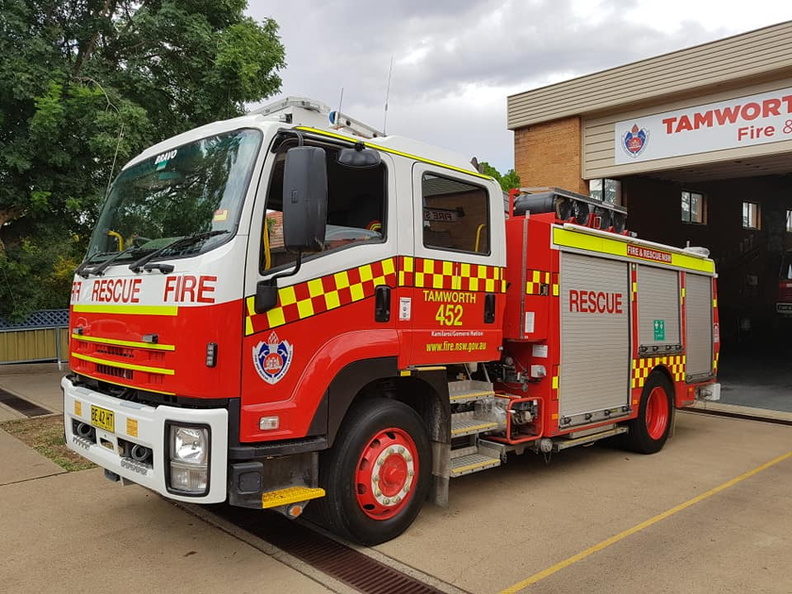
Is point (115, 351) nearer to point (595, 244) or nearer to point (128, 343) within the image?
point (128, 343)

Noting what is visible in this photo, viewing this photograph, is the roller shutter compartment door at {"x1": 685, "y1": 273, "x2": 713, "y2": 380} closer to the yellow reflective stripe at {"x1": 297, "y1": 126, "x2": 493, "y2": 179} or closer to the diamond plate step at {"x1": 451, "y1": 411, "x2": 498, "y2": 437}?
the diamond plate step at {"x1": 451, "y1": 411, "x2": 498, "y2": 437}

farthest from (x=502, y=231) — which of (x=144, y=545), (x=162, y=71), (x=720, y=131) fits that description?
(x=162, y=71)

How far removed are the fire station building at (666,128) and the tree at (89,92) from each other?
218 inches

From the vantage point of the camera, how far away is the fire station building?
1000 cm

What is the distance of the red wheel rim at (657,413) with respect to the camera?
711 centimetres

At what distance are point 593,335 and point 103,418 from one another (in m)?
4.31

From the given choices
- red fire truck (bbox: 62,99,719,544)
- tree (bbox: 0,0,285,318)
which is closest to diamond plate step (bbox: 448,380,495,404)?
red fire truck (bbox: 62,99,719,544)

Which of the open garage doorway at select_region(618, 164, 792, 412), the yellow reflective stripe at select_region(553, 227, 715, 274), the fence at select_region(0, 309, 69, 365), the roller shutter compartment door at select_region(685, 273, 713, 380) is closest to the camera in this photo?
the yellow reflective stripe at select_region(553, 227, 715, 274)

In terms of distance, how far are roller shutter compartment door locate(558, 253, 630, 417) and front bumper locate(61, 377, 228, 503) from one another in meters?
3.25

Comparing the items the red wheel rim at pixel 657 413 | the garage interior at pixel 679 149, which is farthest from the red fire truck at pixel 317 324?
the garage interior at pixel 679 149

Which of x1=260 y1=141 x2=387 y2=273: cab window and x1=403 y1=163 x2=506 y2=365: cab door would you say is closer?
x1=260 y1=141 x2=387 y2=273: cab window

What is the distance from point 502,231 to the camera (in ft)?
16.7

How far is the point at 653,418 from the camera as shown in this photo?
7168 millimetres

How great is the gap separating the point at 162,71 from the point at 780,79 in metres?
10.5
